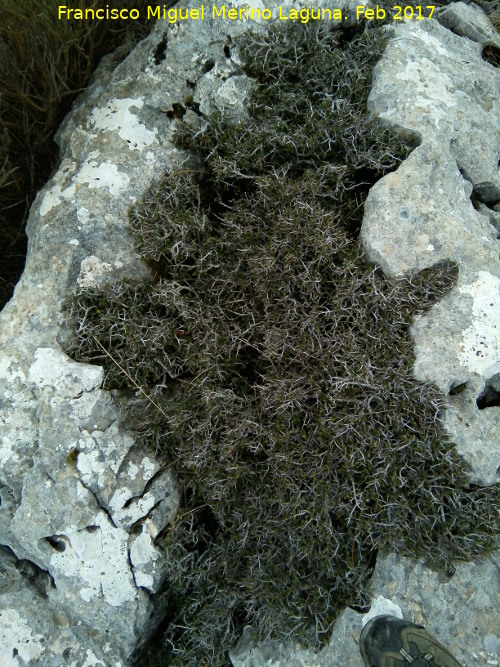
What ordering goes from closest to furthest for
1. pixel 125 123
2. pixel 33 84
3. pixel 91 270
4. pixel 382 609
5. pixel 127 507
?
pixel 382 609 → pixel 127 507 → pixel 91 270 → pixel 125 123 → pixel 33 84

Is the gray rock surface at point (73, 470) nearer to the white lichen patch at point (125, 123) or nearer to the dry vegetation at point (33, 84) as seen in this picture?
the white lichen patch at point (125, 123)

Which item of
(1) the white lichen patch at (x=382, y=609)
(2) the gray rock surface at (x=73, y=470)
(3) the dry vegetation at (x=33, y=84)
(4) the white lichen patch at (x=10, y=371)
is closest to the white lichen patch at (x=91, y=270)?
(2) the gray rock surface at (x=73, y=470)

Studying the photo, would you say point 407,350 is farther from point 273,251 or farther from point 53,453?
point 53,453

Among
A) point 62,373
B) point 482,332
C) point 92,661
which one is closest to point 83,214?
point 62,373

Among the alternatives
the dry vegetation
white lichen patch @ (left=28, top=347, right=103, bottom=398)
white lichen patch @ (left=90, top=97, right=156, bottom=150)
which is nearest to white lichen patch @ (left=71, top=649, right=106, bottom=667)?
white lichen patch @ (left=28, top=347, right=103, bottom=398)

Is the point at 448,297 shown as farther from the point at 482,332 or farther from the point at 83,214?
the point at 83,214

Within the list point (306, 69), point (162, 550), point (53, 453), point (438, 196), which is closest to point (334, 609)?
point (162, 550)
